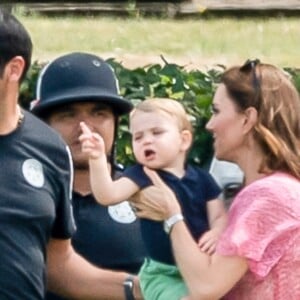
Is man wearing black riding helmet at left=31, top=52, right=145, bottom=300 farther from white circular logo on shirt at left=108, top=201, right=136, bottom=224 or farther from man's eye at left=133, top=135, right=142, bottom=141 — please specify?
man's eye at left=133, top=135, right=142, bottom=141

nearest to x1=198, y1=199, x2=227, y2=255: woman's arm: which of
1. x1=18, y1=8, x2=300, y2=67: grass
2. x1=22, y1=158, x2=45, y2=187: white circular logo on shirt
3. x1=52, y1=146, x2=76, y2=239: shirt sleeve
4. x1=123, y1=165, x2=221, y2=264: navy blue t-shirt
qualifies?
x1=123, y1=165, x2=221, y2=264: navy blue t-shirt

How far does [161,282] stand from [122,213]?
0.57 metres

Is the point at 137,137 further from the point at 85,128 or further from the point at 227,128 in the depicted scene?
the point at 227,128

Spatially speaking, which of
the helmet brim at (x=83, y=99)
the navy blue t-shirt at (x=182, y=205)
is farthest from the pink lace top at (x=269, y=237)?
the helmet brim at (x=83, y=99)

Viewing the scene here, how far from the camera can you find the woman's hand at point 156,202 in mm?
4895

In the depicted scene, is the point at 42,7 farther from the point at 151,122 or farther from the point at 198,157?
the point at 151,122

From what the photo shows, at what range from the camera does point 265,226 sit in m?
4.71

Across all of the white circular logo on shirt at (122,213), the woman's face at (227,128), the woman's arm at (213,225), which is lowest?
the white circular logo on shirt at (122,213)

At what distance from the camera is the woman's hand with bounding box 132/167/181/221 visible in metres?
4.89

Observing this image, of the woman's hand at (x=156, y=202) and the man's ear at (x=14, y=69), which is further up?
the man's ear at (x=14, y=69)

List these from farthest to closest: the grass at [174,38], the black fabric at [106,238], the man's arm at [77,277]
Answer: the grass at [174,38] < the black fabric at [106,238] < the man's arm at [77,277]

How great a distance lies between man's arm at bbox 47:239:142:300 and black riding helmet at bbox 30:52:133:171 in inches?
18.3

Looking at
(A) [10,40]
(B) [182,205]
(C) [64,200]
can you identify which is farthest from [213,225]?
(A) [10,40]

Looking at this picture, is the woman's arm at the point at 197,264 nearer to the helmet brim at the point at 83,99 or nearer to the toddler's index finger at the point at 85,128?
the toddler's index finger at the point at 85,128
